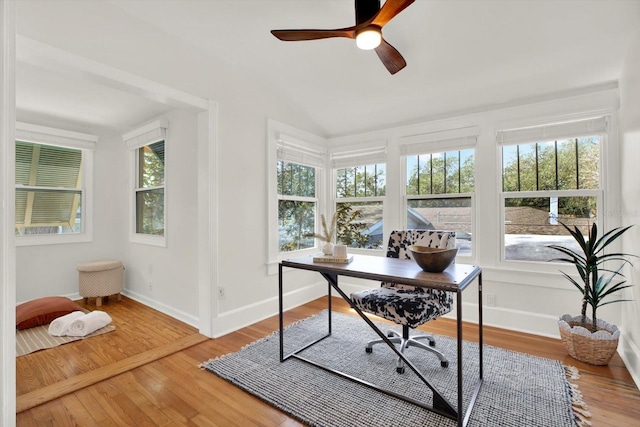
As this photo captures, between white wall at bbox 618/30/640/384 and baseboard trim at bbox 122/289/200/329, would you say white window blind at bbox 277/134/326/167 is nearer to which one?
baseboard trim at bbox 122/289/200/329

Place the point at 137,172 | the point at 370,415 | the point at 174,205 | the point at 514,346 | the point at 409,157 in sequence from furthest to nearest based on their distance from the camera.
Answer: the point at 137,172, the point at 409,157, the point at 174,205, the point at 514,346, the point at 370,415

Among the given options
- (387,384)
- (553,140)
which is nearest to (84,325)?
(387,384)

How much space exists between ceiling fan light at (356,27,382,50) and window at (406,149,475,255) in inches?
76.3

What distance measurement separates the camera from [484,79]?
2678 mm

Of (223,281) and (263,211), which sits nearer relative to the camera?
(223,281)

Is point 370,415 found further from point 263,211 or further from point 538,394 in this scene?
point 263,211

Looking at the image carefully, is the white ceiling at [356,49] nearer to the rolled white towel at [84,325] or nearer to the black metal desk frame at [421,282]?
the black metal desk frame at [421,282]

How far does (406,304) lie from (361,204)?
209cm

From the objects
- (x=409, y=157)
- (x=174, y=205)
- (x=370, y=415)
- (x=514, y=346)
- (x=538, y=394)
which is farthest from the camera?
(x=409, y=157)

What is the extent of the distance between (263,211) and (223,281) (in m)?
0.83

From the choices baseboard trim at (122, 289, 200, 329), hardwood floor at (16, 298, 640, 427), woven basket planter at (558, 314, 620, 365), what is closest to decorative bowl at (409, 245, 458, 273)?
hardwood floor at (16, 298, 640, 427)

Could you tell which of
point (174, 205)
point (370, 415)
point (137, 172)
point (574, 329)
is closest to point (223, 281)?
point (174, 205)

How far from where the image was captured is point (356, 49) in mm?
2580

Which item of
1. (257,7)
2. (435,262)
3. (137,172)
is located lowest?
(435,262)
